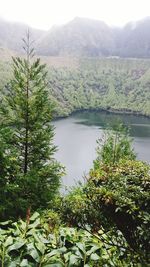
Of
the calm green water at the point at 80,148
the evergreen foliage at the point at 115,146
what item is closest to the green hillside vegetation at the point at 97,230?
the evergreen foliage at the point at 115,146

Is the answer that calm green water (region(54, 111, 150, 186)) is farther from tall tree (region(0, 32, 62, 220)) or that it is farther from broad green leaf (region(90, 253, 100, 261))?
broad green leaf (region(90, 253, 100, 261))

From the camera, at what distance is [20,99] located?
78.5ft

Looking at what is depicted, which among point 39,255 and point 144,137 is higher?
point 39,255

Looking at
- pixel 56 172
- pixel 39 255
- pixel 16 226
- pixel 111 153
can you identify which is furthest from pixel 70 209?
pixel 111 153

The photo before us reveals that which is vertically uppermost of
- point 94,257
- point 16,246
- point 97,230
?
point 16,246

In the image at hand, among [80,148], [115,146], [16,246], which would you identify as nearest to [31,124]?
[16,246]

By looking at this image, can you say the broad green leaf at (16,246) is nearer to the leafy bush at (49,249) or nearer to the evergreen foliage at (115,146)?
the leafy bush at (49,249)

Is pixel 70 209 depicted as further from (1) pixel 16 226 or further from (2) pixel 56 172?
(2) pixel 56 172

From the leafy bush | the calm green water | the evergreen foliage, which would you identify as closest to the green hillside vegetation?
the leafy bush

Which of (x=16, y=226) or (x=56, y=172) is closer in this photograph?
(x=16, y=226)

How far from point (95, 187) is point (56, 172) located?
57.4ft

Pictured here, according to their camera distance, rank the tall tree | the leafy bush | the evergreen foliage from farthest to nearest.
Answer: the evergreen foliage → the tall tree → the leafy bush

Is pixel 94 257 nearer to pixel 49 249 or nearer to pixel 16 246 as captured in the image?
pixel 49 249

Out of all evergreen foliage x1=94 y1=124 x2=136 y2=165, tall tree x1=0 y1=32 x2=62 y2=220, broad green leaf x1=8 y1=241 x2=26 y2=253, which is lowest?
evergreen foliage x1=94 y1=124 x2=136 y2=165
